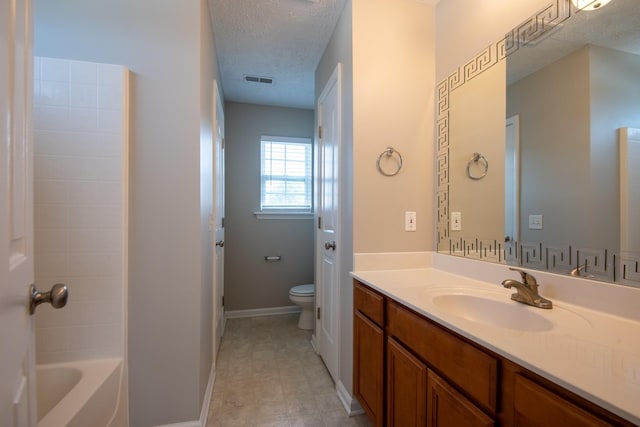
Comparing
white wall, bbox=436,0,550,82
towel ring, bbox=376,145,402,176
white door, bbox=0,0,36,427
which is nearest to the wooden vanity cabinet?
towel ring, bbox=376,145,402,176

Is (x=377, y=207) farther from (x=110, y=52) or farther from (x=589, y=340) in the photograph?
(x=110, y=52)

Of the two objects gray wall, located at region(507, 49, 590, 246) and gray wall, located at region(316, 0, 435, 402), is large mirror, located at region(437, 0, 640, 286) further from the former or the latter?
gray wall, located at region(316, 0, 435, 402)

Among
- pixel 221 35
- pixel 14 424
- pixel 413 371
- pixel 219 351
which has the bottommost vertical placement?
pixel 219 351

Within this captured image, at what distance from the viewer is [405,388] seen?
1.13 meters

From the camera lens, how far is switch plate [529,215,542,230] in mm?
1154

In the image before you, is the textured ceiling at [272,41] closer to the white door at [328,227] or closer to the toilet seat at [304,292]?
the white door at [328,227]

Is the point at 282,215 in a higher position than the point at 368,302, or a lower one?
higher

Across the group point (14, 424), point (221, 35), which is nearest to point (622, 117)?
point (14, 424)

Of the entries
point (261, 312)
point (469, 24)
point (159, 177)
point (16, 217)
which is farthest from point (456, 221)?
point (261, 312)

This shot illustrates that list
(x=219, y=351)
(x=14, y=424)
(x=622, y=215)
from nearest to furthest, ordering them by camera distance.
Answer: (x=14, y=424)
(x=622, y=215)
(x=219, y=351)

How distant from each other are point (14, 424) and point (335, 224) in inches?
61.4

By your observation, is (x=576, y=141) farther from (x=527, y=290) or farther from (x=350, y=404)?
(x=350, y=404)

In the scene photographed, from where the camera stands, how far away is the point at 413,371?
1083 mm

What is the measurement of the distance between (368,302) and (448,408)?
0.60 m
